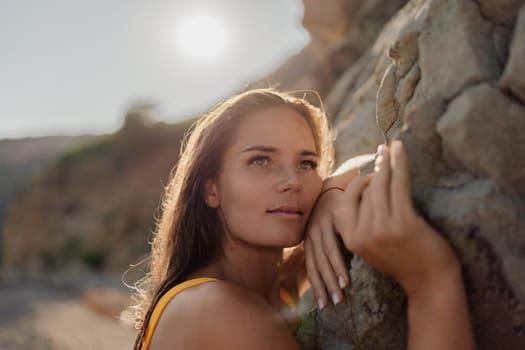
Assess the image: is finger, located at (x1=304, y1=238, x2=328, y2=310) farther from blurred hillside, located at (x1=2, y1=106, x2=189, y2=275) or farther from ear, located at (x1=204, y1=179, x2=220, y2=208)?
blurred hillside, located at (x1=2, y1=106, x2=189, y2=275)

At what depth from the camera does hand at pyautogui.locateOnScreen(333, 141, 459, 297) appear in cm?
158

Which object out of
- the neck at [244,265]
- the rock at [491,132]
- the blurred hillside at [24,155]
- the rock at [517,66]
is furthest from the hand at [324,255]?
the blurred hillside at [24,155]

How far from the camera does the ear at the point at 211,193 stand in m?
2.75

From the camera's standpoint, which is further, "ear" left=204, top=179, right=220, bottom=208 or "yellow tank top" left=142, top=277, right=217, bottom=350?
"ear" left=204, top=179, right=220, bottom=208

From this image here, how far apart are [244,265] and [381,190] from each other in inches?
52.7

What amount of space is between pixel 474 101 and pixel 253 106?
4.58ft

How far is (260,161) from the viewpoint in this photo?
2564 mm

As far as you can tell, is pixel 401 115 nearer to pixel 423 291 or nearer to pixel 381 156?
pixel 381 156

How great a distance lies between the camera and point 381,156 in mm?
1741

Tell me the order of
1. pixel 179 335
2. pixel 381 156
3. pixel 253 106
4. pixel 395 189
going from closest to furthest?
pixel 395 189 < pixel 381 156 < pixel 179 335 < pixel 253 106

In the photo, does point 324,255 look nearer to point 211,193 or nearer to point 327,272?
point 327,272

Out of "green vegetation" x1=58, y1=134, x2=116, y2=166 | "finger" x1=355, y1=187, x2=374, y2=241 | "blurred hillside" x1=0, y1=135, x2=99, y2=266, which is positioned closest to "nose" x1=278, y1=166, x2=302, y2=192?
"finger" x1=355, y1=187, x2=374, y2=241

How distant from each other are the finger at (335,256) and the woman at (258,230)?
14 mm

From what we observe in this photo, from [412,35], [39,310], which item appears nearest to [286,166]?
[412,35]
